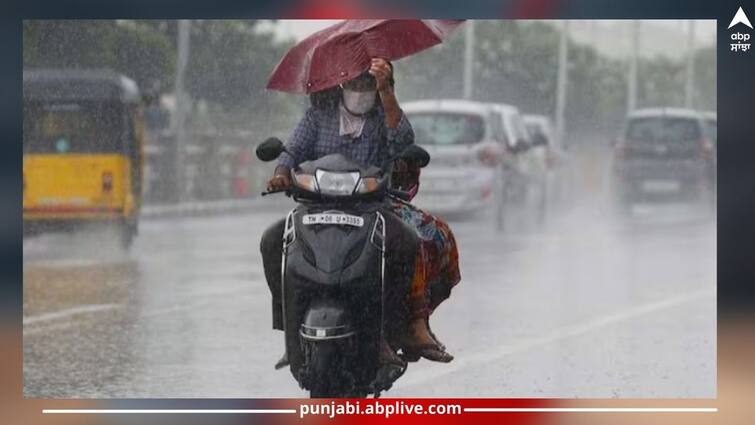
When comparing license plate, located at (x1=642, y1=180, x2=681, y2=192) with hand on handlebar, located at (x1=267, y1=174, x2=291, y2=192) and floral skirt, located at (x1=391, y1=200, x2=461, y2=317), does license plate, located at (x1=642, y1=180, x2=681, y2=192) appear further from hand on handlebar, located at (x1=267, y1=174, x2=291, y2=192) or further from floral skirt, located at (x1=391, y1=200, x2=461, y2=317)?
hand on handlebar, located at (x1=267, y1=174, x2=291, y2=192)

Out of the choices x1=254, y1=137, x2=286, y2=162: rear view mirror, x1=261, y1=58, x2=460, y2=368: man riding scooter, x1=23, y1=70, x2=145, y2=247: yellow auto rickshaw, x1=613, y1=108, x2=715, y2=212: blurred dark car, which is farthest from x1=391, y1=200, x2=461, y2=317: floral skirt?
x1=23, y1=70, x2=145, y2=247: yellow auto rickshaw

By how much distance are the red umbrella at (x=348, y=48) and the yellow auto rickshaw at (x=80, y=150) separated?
0.96 metres

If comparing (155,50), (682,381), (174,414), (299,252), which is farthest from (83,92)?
(682,381)

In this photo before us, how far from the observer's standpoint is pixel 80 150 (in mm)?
10492

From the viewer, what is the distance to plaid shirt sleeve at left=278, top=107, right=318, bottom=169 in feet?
27.9

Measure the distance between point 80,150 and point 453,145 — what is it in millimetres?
1879

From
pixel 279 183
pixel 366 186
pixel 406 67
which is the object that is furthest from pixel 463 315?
pixel 366 186

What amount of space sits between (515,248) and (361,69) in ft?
6.90

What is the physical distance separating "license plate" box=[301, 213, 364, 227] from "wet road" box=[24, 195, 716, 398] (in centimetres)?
122

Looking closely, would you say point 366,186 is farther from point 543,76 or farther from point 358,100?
point 543,76

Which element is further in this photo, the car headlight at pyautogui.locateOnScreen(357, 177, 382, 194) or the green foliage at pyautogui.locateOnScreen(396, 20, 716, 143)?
the green foliage at pyautogui.locateOnScreen(396, 20, 716, 143)

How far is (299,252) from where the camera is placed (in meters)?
8.01

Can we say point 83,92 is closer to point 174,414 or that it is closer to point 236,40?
point 236,40

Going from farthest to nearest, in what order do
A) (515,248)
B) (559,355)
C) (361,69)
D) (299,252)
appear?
(515,248) < (559,355) < (361,69) < (299,252)
